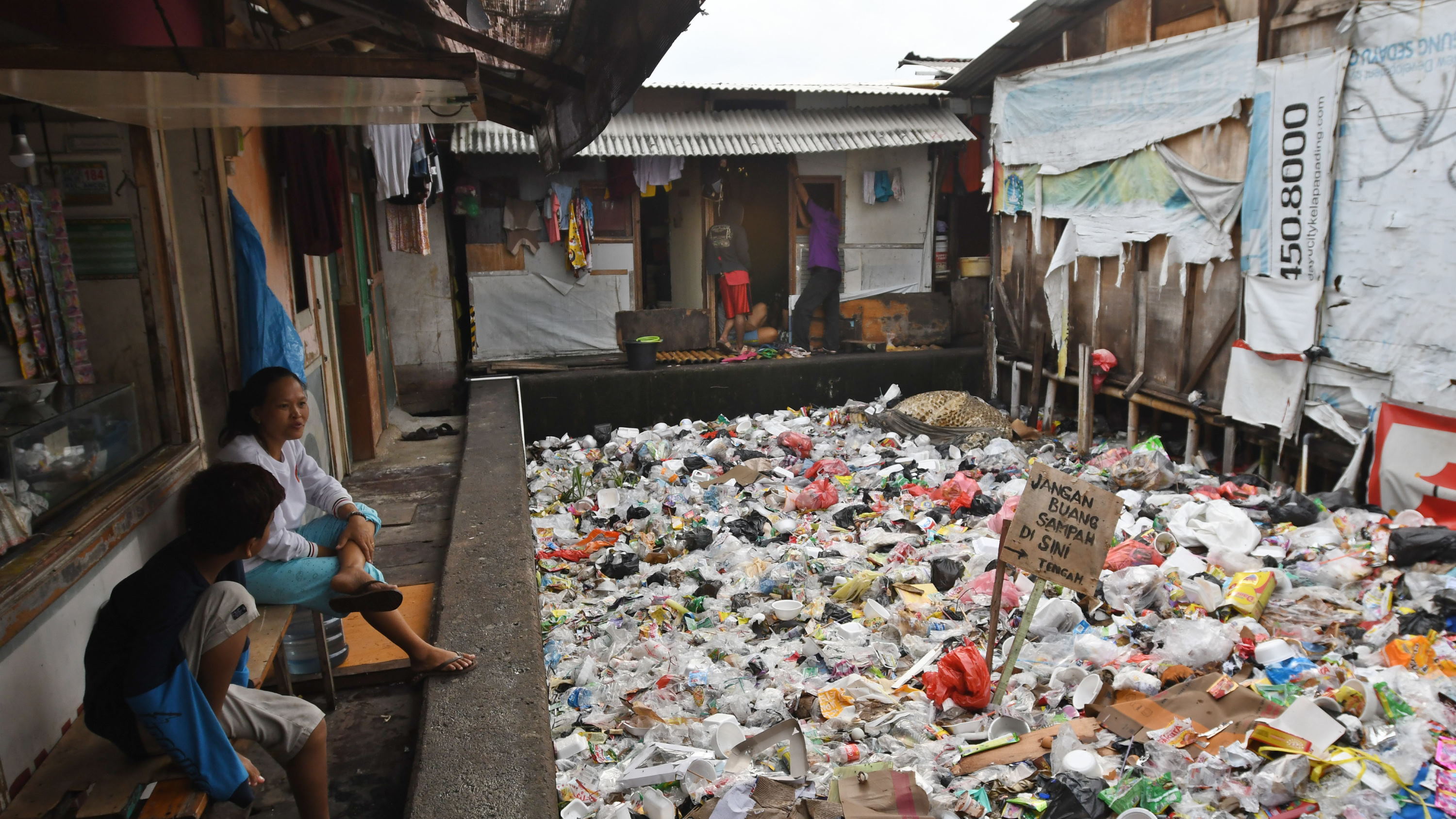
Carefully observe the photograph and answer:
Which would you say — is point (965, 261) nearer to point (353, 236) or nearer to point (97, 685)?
point (353, 236)

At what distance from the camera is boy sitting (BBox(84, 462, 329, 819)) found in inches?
91.8

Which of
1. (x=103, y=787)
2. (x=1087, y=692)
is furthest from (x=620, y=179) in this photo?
(x=103, y=787)

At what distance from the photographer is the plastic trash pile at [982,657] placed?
137 inches

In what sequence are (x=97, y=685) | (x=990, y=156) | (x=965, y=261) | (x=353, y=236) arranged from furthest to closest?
1. (x=965, y=261)
2. (x=990, y=156)
3. (x=353, y=236)
4. (x=97, y=685)

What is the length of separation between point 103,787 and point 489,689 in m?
1.31

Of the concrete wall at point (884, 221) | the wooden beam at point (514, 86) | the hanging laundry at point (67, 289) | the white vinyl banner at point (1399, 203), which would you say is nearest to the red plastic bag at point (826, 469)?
the white vinyl banner at point (1399, 203)

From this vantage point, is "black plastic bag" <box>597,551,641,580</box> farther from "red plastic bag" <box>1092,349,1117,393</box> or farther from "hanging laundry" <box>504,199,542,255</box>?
"hanging laundry" <box>504,199,542,255</box>

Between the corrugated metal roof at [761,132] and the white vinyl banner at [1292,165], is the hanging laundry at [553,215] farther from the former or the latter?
the white vinyl banner at [1292,165]

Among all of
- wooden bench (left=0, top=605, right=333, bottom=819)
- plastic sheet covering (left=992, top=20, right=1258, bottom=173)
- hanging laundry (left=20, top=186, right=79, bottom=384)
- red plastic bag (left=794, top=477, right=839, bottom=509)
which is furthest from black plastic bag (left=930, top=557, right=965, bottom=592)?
hanging laundry (left=20, top=186, right=79, bottom=384)

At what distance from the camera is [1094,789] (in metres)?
3.44

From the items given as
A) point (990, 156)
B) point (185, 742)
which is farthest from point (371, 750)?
point (990, 156)

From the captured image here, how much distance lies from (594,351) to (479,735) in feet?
29.6

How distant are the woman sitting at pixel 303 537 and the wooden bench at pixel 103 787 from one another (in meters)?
0.76

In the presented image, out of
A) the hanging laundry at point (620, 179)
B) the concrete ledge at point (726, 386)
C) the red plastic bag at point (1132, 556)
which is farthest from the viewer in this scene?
the hanging laundry at point (620, 179)
